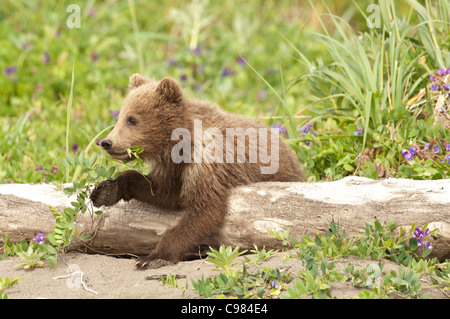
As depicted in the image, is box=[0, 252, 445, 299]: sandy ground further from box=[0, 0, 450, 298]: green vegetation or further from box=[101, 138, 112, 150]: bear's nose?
box=[101, 138, 112, 150]: bear's nose

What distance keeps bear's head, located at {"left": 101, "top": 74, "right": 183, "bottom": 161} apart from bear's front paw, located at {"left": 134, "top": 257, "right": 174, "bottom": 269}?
0.71m

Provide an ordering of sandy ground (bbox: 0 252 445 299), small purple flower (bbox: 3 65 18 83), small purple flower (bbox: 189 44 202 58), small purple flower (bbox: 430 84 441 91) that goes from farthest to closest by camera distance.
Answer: small purple flower (bbox: 189 44 202 58)
small purple flower (bbox: 3 65 18 83)
small purple flower (bbox: 430 84 441 91)
sandy ground (bbox: 0 252 445 299)

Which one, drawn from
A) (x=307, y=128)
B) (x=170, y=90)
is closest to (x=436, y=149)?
(x=307, y=128)

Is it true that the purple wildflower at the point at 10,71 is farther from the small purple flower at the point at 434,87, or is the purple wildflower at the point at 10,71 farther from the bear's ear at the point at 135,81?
the small purple flower at the point at 434,87

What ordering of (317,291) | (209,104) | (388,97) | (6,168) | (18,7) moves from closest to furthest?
(317,291) → (209,104) → (388,97) → (6,168) → (18,7)

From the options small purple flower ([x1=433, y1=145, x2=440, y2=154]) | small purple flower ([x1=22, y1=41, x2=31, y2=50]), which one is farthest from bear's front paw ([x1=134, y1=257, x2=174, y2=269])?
small purple flower ([x1=22, y1=41, x2=31, y2=50])

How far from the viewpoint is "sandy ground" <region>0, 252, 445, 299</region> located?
3518 millimetres

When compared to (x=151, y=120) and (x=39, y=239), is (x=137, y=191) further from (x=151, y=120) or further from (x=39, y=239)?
(x=39, y=239)

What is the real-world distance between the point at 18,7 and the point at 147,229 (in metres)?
6.30

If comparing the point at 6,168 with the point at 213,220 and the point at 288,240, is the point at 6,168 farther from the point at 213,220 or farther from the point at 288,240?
the point at 288,240

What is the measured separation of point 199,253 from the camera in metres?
4.16

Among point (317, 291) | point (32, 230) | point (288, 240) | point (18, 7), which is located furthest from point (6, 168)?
point (18, 7)

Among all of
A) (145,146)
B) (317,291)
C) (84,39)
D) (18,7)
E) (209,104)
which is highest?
(18,7)

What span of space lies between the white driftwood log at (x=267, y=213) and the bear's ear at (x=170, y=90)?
0.79m
